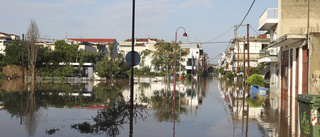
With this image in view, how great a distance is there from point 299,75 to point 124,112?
53.7ft

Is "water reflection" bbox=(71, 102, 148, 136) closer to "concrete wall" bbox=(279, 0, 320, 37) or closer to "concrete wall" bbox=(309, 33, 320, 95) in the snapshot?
"concrete wall" bbox=(309, 33, 320, 95)

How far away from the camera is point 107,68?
64.9 meters

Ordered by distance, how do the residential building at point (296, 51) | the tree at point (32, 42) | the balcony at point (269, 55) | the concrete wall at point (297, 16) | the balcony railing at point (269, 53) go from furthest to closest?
the tree at point (32, 42) < the balcony railing at point (269, 53) < the balcony at point (269, 55) < the concrete wall at point (297, 16) < the residential building at point (296, 51)

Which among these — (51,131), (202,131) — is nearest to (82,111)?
(51,131)

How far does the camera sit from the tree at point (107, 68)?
213ft

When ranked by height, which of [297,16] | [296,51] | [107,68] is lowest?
[107,68]

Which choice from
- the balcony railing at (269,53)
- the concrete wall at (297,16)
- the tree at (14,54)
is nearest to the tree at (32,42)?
the tree at (14,54)

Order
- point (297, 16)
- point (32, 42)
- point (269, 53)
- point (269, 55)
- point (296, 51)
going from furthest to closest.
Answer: point (32, 42) < point (269, 53) < point (269, 55) < point (297, 16) < point (296, 51)

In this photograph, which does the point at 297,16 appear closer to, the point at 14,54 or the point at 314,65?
the point at 314,65

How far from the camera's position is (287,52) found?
1228 inches

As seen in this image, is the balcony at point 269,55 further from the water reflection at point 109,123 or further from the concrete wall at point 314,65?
the water reflection at point 109,123

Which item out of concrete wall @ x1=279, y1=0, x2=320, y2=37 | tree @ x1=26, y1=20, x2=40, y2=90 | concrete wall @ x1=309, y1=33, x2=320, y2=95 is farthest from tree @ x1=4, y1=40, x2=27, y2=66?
concrete wall @ x1=309, y1=33, x2=320, y2=95

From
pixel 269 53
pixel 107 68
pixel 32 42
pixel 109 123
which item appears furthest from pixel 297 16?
pixel 32 42

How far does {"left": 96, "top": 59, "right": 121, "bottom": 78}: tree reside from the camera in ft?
213
